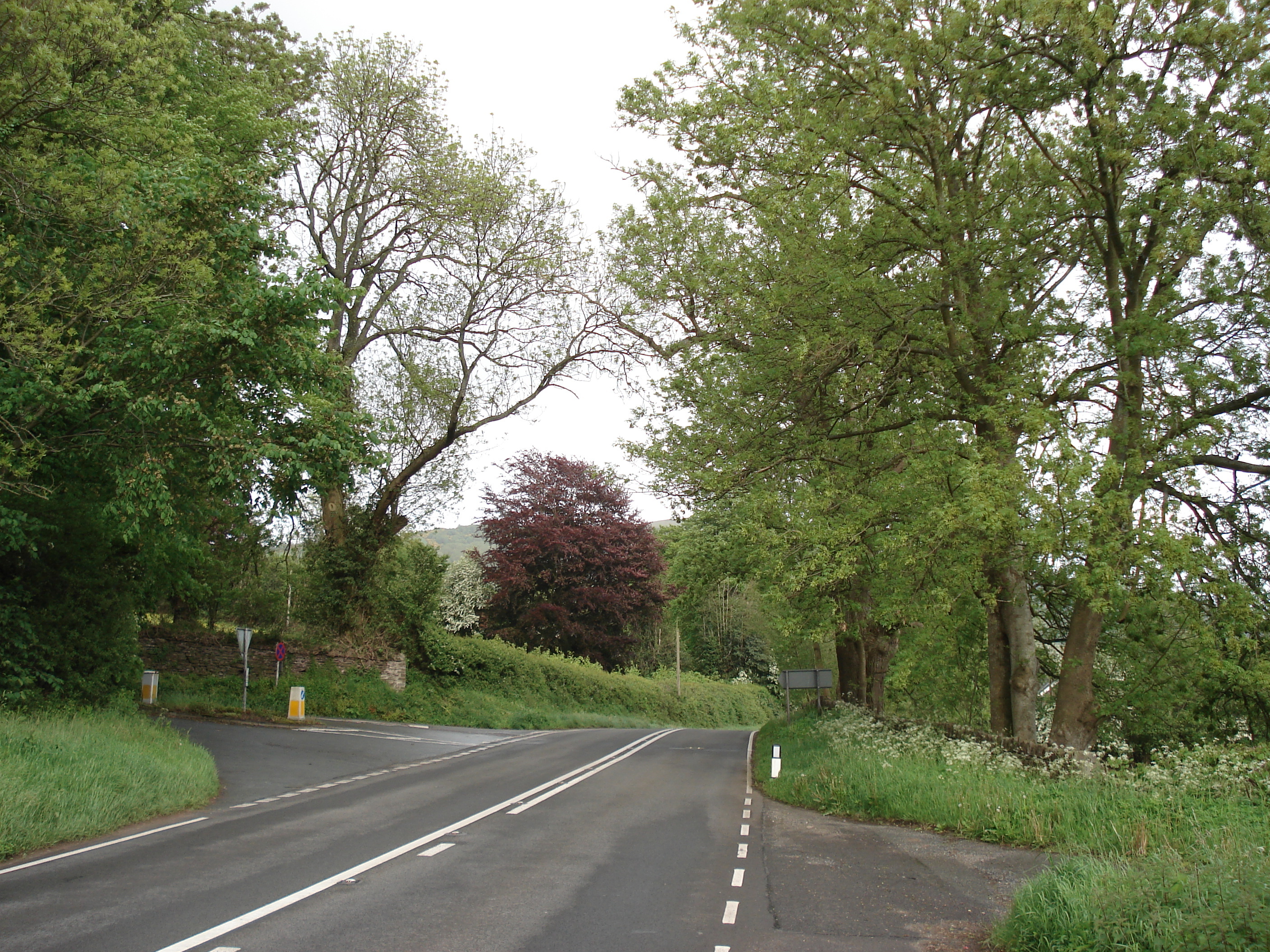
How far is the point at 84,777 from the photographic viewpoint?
9.92 meters

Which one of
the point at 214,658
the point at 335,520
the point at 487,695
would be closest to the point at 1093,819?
the point at 335,520

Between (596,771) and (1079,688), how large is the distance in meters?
8.82

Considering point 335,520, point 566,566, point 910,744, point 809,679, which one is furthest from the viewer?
point 566,566

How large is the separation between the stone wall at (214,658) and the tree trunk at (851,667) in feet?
51.9

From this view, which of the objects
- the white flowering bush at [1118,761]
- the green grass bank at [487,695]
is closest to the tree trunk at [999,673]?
the white flowering bush at [1118,761]

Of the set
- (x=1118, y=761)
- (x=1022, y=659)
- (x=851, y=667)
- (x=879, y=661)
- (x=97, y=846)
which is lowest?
(x=97, y=846)

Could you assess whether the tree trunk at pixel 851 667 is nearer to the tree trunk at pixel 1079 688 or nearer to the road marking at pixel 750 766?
the road marking at pixel 750 766

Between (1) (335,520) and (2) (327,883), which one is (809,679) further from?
(1) (335,520)

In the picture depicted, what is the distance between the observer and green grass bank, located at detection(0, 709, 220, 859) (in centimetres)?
859

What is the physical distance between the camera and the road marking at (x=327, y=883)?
5.62m

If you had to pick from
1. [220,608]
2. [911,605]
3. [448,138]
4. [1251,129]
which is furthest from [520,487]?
[1251,129]

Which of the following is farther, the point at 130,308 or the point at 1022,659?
the point at 1022,659

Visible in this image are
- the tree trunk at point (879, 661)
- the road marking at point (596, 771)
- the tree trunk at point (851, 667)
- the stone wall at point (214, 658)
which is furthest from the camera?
the stone wall at point (214, 658)

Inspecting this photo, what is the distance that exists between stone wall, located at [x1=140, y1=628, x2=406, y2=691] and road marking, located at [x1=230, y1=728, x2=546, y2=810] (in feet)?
20.8
